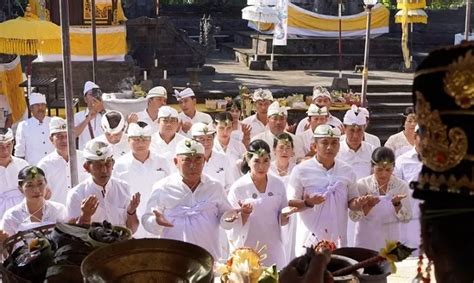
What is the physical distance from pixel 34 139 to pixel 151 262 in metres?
5.49

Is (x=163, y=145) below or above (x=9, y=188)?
above

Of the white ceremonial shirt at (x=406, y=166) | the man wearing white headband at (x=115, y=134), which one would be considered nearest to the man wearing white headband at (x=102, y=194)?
the man wearing white headband at (x=115, y=134)

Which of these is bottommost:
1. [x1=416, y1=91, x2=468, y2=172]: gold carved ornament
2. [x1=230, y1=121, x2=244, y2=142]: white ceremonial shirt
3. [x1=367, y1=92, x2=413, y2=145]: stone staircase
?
[x1=367, y1=92, x2=413, y2=145]: stone staircase

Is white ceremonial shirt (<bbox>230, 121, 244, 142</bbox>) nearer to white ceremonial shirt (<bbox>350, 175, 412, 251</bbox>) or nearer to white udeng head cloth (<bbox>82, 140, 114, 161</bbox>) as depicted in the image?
white ceremonial shirt (<bbox>350, 175, 412, 251</bbox>)

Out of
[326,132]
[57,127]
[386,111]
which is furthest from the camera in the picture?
[386,111]

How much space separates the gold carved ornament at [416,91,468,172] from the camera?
6.50ft

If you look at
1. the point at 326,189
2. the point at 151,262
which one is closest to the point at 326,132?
the point at 326,189

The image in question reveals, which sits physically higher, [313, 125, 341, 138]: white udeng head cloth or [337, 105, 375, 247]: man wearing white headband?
[313, 125, 341, 138]: white udeng head cloth

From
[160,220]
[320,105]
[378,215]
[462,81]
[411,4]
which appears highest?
[411,4]

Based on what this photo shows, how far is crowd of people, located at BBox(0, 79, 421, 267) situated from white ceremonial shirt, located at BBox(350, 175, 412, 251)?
10mm

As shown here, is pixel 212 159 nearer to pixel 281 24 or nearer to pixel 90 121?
pixel 90 121

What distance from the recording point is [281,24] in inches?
709

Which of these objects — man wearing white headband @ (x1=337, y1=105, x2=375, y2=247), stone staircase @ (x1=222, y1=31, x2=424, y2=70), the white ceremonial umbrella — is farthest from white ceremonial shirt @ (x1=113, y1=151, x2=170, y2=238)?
stone staircase @ (x1=222, y1=31, x2=424, y2=70)

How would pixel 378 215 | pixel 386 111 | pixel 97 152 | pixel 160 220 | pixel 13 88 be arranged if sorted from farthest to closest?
1. pixel 386 111
2. pixel 13 88
3. pixel 378 215
4. pixel 97 152
5. pixel 160 220
